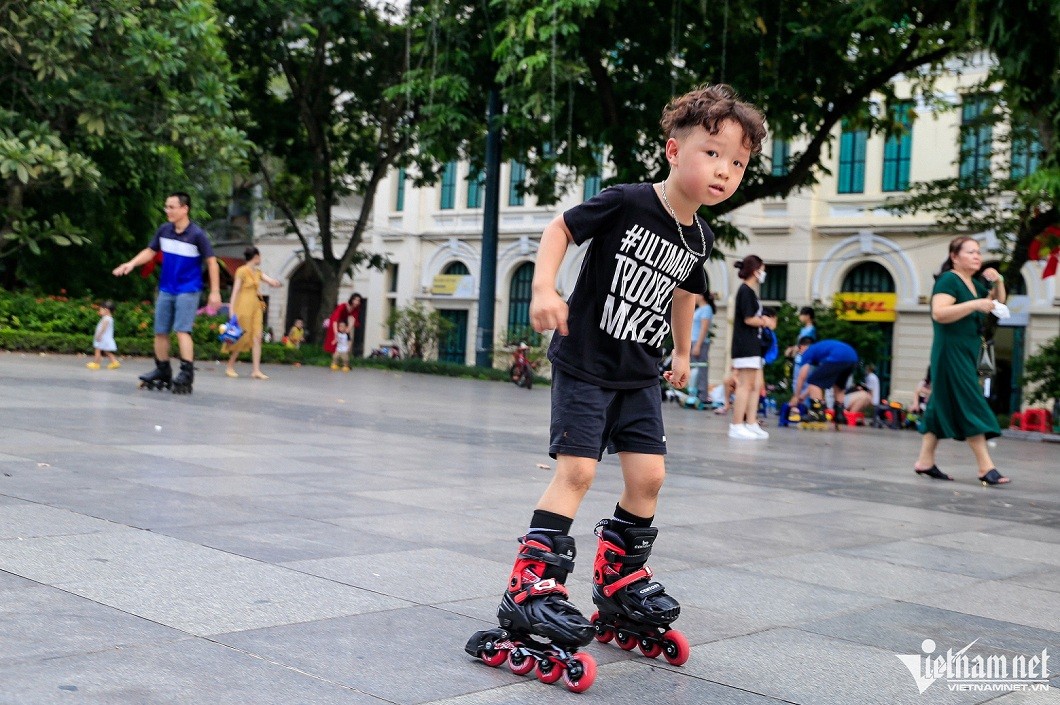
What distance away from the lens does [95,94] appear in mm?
19688

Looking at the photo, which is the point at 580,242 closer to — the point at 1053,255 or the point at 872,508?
the point at 872,508

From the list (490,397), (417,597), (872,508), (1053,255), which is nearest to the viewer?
(417,597)

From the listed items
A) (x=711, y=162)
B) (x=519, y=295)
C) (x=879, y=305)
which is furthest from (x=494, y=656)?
(x=519, y=295)

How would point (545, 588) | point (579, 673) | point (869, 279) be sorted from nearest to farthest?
1. point (579, 673)
2. point (545, 588)
3. point (869, 279)

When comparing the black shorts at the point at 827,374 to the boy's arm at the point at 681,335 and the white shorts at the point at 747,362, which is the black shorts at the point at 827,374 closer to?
the white shorts at the point at 747,362

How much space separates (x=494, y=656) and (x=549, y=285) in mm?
1004

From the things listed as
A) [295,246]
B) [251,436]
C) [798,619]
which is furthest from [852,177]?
[798,619]

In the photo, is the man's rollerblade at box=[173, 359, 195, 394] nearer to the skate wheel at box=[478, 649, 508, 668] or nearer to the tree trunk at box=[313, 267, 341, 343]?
the skate wheel at box=[478, 649, 508, 668]

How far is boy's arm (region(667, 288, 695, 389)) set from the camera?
13.0 ft

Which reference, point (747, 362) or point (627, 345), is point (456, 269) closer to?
point (747, 362)

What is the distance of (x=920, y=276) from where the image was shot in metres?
32.8

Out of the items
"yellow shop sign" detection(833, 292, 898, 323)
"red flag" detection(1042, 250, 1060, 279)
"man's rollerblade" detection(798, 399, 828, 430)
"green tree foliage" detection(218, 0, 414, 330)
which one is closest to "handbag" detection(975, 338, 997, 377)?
"man's rollerblade" detection(798, 399, 828, 430)

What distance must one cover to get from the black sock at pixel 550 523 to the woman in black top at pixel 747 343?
9.37m

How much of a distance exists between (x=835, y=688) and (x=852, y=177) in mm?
32775
